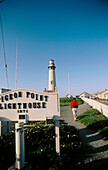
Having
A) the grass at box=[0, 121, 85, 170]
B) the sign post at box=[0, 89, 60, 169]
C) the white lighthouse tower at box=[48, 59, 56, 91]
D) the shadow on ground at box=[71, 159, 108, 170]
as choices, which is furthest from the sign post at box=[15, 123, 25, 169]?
the white lighthouse tower at box=[48, 59, 56, 91]

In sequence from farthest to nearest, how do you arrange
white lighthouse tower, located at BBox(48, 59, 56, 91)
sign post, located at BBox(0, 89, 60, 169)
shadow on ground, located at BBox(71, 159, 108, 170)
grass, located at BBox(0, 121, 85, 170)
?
white lighthouse tower, located at BBox(48, 59, 56, 91) → sign post, located at BBox(0, 89, 60, 169) → grass, located at BBox(0, 121, 85, 170) → shadow on ground, located at BBox(71, 159, 108, 170)

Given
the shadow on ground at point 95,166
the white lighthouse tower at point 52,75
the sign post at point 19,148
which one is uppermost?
the white lighthouse tower at point 52,75

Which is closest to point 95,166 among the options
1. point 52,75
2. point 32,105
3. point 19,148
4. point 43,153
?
point 43,153

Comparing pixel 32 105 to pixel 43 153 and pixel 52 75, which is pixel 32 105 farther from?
pixel 52 75

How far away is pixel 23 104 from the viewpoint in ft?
12.5

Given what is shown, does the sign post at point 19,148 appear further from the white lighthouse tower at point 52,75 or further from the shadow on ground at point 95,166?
the white lighthouse tower at point 52,75

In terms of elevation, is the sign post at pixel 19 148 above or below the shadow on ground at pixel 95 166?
above

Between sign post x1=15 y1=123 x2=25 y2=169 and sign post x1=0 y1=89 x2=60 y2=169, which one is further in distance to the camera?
sign post x1=0 y1=89 x2=60 y2=169

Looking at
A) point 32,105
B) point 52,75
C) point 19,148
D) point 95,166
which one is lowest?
point 95,166

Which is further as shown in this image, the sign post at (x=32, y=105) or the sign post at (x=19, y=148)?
the sign post at (x=32, y=105)

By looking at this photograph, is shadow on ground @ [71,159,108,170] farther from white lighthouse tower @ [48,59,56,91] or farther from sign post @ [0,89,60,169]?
white lighthouse tower @ [48,59,56,91]

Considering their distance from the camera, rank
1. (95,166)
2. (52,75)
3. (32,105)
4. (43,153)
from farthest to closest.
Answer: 1. (52,75)
2. (32,105)
3. (43,153)
4. (95,166)

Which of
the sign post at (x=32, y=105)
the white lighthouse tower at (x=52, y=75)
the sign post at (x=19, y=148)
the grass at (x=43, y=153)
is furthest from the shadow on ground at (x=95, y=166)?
the white lighthouse tower at (x=52, y=75)

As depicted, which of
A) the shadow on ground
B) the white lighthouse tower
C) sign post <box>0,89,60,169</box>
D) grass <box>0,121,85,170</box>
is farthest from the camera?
the white lighthouse tower
